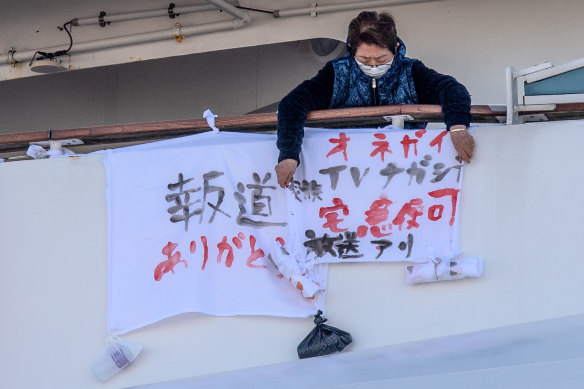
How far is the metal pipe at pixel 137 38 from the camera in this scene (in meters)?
5.68

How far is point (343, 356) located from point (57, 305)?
8.12 ft

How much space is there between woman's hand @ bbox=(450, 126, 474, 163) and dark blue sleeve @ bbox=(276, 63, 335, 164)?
22.0 inches

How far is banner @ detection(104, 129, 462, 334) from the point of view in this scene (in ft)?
12.1

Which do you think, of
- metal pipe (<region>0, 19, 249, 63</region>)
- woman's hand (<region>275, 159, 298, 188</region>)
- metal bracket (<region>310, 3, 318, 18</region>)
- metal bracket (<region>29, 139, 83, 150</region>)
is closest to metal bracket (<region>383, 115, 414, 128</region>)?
woman's hand (<region>275, 159, 298, 188</region>)

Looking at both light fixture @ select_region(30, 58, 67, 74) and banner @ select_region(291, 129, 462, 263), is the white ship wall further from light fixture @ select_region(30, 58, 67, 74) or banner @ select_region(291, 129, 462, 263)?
banner @ select_region(291, 129, 462, 263)

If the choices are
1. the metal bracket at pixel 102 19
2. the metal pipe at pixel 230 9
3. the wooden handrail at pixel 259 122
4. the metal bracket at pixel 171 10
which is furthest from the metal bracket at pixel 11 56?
the wooden handrail at pixel 259 122

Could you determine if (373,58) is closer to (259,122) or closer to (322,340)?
(259,122)

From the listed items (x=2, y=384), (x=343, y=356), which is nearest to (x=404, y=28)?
(x=2, y=384)

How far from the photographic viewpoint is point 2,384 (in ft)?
13.2

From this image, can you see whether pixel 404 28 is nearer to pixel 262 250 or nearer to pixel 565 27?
pixel 565 27

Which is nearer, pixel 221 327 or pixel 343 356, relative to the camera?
pixel 343 356

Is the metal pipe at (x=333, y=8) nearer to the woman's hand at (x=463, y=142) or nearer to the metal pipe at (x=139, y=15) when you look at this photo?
the metal pipe at (x=139, y=15)

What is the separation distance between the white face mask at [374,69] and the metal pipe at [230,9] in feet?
5.89

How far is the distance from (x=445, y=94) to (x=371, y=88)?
329mm
